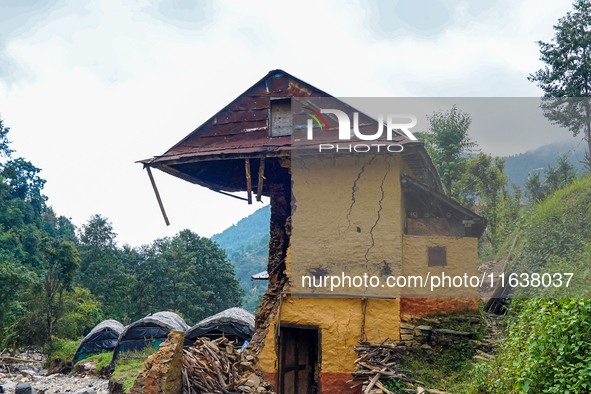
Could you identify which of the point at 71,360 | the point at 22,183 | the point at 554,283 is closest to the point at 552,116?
the point at 554,283

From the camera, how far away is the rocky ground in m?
16.1

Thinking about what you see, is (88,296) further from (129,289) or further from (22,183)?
(22,183)

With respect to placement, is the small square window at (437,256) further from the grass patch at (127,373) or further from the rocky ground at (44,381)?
the rocky ground at (44,381)

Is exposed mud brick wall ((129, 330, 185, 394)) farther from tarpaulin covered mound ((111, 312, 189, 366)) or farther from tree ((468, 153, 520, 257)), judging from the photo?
tree ((468, 153, 520, 257))

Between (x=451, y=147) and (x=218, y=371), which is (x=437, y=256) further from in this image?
(x=451, y=147)

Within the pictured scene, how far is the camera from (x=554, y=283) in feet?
35.8

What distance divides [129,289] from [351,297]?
31.6 m

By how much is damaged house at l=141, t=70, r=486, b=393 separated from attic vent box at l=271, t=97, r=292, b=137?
29 mm

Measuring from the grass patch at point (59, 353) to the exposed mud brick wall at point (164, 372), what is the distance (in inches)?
691

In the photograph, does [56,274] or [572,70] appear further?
[56,274]

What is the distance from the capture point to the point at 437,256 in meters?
10.1

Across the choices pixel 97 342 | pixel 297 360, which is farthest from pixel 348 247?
pixel 97 342

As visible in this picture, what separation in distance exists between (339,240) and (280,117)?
3.79 meters

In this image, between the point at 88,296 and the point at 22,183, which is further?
the point at 22,183
